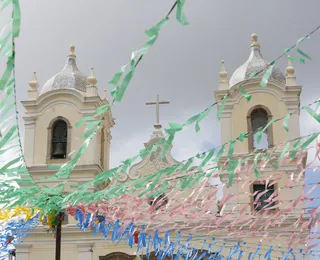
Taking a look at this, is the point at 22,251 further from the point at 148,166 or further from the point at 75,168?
the point at 148,166

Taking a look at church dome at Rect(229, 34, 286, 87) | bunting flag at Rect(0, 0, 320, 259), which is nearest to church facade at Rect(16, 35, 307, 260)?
church dome at Rect(229, 34, 286, 87)

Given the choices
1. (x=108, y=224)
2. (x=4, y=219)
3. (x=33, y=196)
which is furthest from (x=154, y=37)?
(x=4, y=219)

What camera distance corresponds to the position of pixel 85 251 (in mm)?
15039

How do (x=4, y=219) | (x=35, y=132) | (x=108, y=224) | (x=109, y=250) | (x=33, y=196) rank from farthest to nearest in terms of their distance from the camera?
(x=35, y=132) < (x=109, y=250) < (x=4, y=219) < (x=108, y=224) < (x=33, y=196)

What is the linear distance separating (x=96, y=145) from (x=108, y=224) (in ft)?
28.0

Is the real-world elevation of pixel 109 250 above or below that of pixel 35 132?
below

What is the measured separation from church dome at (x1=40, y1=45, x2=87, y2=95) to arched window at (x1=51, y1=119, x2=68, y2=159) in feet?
3.20

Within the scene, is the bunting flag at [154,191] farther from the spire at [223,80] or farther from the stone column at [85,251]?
the spire at [223,80]

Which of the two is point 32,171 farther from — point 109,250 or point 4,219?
point 4,219

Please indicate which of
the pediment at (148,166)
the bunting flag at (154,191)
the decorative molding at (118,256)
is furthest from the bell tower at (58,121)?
the bunting flag at (154,191)

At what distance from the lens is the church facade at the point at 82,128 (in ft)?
49.6

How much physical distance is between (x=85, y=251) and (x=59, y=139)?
119 inches

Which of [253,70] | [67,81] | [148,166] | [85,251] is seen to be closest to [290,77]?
[253,70]

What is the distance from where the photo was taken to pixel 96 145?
16.0 metres
